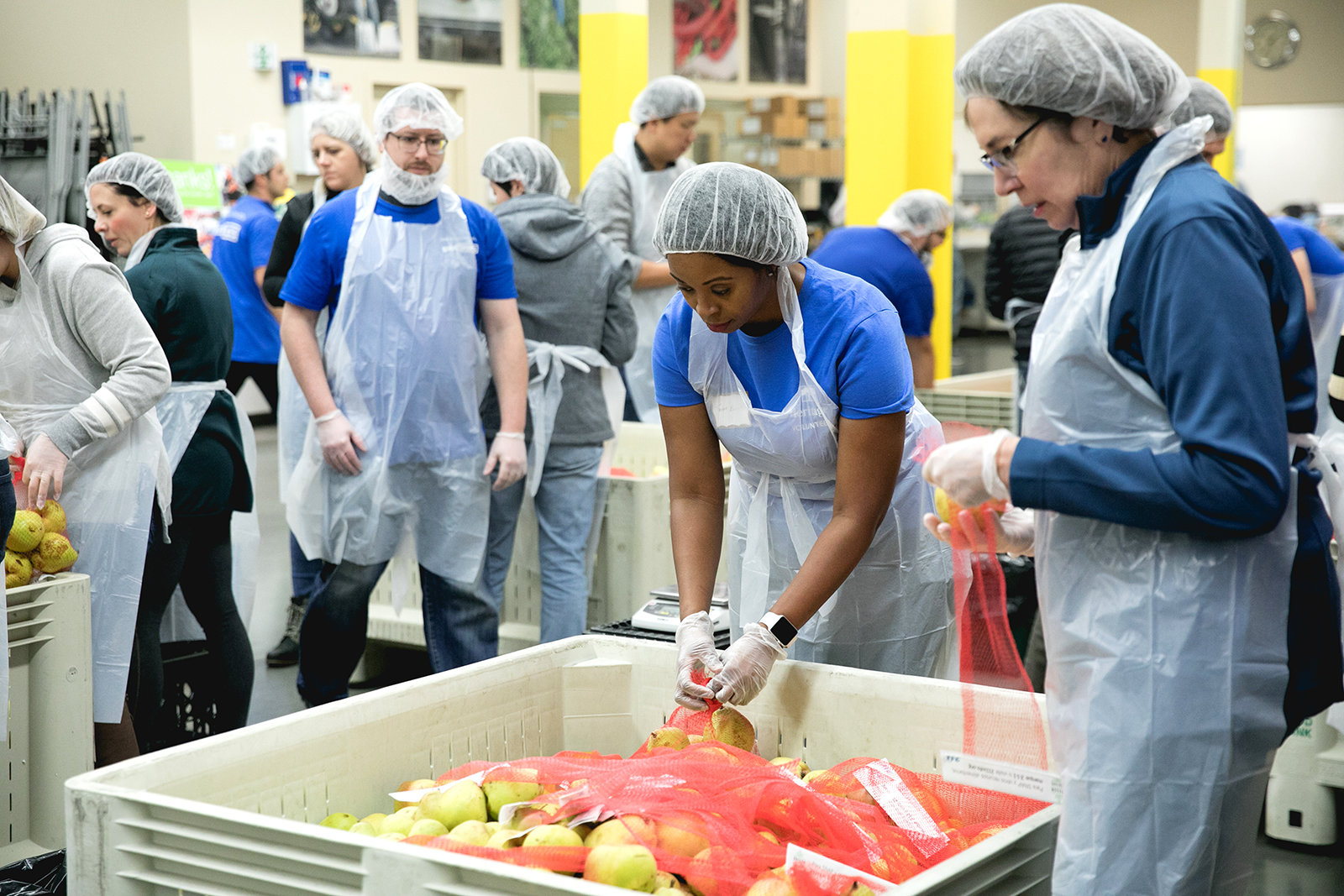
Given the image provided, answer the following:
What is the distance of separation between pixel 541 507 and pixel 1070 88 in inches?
99.0

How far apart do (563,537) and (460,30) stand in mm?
7805

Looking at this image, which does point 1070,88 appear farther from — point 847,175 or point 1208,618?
point 847,175

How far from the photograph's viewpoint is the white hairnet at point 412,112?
10.2 feet

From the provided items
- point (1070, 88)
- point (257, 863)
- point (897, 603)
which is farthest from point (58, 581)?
point (1070, 88)

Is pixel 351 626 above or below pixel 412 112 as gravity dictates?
below

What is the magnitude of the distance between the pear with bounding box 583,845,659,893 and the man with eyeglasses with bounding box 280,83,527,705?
1.82 metres

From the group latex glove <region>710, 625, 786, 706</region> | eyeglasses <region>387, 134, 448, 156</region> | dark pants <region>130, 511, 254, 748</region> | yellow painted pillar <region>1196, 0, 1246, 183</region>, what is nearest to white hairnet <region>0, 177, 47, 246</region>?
dark pants <region>130, 511, 254, 748</region>

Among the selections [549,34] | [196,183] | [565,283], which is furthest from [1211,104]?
[549,34]

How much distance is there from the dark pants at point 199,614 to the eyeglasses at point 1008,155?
2.00 meters

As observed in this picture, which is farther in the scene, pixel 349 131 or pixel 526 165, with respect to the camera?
pixel 349 131

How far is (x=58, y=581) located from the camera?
2402 millimetres

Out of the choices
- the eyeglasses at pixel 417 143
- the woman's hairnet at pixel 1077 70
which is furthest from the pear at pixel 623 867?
the eyeglasses at pixel 417 143

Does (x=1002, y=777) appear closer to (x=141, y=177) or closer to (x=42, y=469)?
(x=42, y=469)

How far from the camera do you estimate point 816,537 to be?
2.04 m
